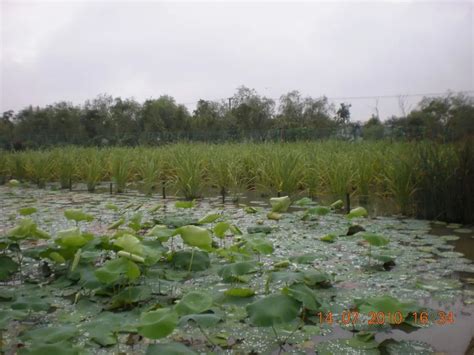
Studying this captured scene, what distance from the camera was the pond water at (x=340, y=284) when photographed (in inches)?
51.6

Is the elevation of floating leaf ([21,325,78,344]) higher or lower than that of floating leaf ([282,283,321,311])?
lower

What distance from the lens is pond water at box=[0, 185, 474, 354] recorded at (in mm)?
1312

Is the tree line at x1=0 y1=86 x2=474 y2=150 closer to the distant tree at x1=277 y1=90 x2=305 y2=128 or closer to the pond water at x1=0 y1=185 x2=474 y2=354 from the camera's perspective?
the distant tree at x1=277 y1=90 x2=305 y2=128

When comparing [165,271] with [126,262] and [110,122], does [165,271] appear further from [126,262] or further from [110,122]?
[110,122]

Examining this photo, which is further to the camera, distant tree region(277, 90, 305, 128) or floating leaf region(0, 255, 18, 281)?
distant tree region(277, 90, 305, 128)

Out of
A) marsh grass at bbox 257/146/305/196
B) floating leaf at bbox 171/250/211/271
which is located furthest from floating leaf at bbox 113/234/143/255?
marsh grass at bbox 257/146/305/196

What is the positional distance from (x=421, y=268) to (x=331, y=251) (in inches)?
19.8

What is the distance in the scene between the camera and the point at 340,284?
1812 mm

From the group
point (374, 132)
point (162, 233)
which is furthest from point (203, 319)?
point (374, 132)

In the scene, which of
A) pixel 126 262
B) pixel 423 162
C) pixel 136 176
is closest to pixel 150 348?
pixel 126 262

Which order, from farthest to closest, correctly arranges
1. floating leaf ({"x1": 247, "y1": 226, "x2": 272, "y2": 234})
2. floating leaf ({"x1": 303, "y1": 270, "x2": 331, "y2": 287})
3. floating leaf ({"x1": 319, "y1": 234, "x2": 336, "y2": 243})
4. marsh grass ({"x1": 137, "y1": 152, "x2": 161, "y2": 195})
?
marsh grass ({"x1": 137, "y1": 152, "x2": 161, "y2": 195}) → floating leaf ({"x1": 247, "y1": 226, "x2": 272, "y2": 234}) → floating leaf ({"x1": 319, "y1": 234, "x2": 336, "y2": 243}) → floating leaf ({"x1": 303, "y1": 270, "x2": 331, "y2": 287})

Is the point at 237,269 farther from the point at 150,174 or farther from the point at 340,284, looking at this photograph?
the point at 150,174
